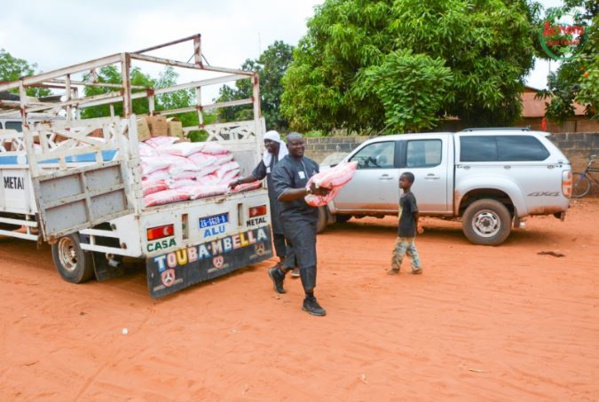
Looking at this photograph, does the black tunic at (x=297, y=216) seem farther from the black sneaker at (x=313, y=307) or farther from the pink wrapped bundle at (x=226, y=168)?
the pink wrapped bundle at (x=226, y=168)

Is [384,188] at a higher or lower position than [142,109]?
lower

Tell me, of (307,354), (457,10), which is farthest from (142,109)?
(307,354)

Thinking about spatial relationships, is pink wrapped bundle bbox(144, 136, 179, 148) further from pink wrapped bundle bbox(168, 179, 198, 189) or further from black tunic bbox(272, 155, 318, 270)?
black tunic bbox(272, 155, 318, 270)

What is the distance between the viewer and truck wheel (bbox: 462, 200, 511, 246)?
7484 millimetres

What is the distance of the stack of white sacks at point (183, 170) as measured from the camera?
17.8 feet

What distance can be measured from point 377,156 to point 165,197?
4327 mm

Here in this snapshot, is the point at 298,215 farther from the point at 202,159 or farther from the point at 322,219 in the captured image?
the point at 322,219

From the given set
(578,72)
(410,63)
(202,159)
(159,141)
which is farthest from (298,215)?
(578,72)

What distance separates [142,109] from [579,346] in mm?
14491

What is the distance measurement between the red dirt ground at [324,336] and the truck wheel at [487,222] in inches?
29.4

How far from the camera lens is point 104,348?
4.16m

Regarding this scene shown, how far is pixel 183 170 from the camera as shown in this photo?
582cm

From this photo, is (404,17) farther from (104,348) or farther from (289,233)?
(104,348)

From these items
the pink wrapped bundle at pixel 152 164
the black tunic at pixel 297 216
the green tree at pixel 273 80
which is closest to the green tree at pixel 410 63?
the pink wrapped bundle at pixel 152 164
